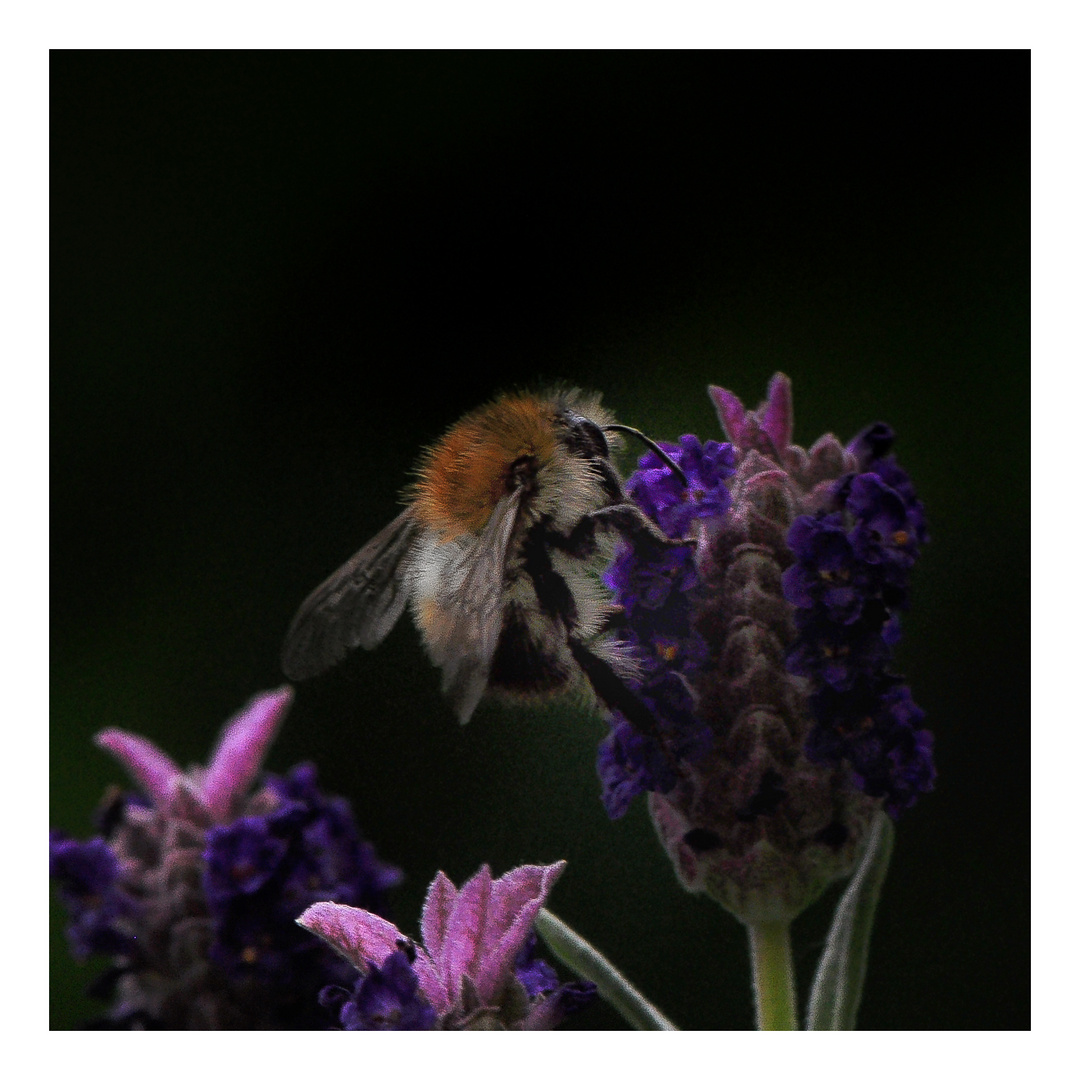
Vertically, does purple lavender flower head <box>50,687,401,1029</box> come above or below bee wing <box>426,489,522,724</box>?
below

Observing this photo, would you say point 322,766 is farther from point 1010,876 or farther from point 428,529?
point 1010,876

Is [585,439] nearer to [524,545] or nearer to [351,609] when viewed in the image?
[524,545]

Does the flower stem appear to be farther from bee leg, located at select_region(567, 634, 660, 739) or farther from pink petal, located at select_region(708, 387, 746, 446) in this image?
pink petal, located at select_region(708, 387, 746, 446)

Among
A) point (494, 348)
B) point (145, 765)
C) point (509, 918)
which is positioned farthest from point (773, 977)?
point (494, 348)

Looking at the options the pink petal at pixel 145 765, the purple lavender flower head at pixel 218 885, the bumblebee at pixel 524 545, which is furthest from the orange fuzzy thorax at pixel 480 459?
the pink petal at pixel 145 765

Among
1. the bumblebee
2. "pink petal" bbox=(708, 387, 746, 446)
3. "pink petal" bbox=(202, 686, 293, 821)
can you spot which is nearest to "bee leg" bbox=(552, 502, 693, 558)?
the bumblebee

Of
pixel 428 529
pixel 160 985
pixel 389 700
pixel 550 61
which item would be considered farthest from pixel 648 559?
pixel 550 61
